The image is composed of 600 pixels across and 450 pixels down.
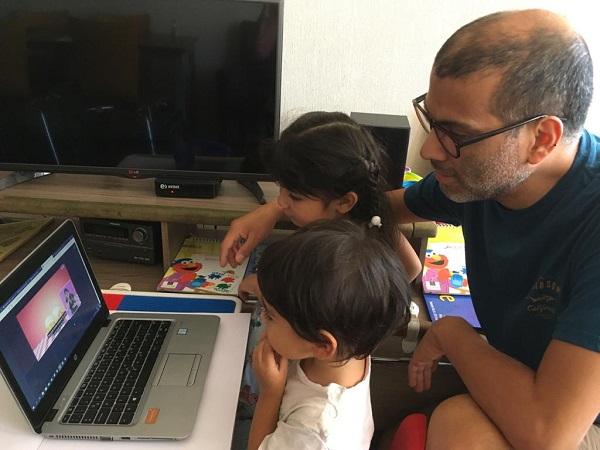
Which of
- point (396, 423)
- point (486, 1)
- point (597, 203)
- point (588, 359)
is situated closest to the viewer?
point (588, 359)

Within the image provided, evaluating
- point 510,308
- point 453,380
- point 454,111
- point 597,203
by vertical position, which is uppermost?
point 454,111

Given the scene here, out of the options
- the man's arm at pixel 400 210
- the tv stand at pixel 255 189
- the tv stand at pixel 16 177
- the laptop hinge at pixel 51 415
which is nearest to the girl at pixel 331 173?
the man's arm at pixel 400 210

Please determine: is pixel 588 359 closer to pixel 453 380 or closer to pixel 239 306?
pixel 453 380

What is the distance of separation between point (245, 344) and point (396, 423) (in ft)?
1.89

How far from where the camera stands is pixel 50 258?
2.88 ft

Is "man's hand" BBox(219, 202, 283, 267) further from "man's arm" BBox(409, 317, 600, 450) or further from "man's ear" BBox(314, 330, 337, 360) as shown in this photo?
"man's arm" BBox(409, 317, 600, 450)

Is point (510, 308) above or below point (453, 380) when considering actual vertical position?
above

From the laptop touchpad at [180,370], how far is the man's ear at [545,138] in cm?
69

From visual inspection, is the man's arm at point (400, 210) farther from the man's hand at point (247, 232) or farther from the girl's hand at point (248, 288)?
the girl's hand at point (248, 288)

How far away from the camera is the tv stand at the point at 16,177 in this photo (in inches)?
54.1

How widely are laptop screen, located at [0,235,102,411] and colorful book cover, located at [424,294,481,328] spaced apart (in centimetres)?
78

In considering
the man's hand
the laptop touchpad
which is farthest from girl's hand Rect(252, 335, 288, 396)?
the man's hand

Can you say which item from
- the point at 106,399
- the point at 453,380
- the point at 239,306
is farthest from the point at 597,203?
the point at 106,399

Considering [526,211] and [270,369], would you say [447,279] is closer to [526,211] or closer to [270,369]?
[526,211]
